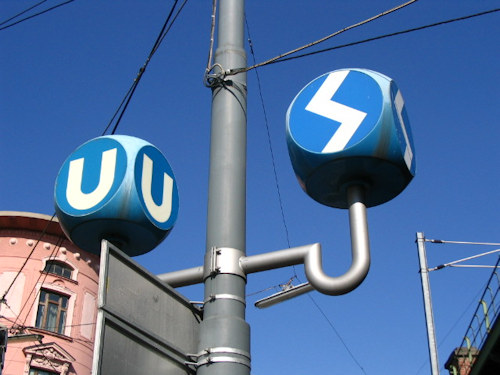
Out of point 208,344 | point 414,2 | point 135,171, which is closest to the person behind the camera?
point 208,344

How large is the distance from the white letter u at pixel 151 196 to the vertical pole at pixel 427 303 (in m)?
12.9

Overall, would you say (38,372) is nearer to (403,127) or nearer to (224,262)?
(224,262)

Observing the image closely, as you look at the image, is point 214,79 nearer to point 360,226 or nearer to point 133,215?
point 133,215

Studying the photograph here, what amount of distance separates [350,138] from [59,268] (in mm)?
25099

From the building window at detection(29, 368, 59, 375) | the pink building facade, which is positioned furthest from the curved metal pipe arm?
the building window at detection(29, 368, 59, 375)

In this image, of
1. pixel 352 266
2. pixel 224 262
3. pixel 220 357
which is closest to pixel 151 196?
pixel 224 262

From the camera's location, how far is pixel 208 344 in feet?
12.0

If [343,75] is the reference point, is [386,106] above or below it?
below

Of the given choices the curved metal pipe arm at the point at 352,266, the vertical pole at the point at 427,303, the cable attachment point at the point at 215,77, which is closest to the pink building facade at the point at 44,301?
the vertical pole at the point at 427,303

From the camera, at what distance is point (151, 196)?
15.5 ft

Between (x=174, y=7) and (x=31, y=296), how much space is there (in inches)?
833

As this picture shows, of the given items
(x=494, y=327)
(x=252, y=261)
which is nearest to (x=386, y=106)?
(x=252, y=261)

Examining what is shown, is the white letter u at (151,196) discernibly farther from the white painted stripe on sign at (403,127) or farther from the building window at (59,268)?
the building window at (59,268)

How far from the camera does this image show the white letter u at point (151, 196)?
4.66 meters
